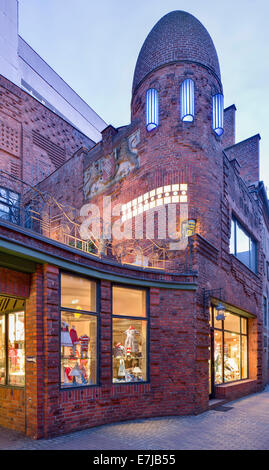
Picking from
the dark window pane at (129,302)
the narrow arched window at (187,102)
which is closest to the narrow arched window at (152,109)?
the narrow arched window at (187,102)

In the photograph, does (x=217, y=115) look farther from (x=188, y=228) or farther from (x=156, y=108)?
(x=188, y=228)

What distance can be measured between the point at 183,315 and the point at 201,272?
1.59 meters

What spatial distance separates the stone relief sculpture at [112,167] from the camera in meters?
14.3

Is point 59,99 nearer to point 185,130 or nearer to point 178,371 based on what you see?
point 185,130

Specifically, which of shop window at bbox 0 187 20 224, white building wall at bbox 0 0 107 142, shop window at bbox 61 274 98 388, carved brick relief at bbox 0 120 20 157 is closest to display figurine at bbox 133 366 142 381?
shop window at bbox 61 274 98 388

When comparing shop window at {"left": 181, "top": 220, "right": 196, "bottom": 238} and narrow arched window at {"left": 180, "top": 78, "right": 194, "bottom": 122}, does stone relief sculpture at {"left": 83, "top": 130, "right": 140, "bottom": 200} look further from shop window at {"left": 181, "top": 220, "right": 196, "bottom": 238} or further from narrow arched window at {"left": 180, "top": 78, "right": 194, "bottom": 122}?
shop window at {"left": 181, "top": 220, "right": 196, "bottom": 238}

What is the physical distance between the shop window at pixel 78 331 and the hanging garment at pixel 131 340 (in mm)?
1133

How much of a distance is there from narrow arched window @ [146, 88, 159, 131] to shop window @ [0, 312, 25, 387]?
8.24 metres

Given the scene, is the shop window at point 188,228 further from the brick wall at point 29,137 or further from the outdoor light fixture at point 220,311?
the brick wall at point 29,137

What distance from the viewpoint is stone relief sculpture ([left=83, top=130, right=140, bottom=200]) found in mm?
14344

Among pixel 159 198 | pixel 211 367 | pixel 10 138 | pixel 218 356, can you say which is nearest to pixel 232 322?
pixel 218 356

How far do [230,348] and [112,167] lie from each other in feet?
30.2

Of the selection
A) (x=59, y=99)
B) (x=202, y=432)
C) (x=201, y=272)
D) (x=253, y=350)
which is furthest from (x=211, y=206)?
(x=59, y=99)

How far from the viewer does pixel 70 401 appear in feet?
25.6
